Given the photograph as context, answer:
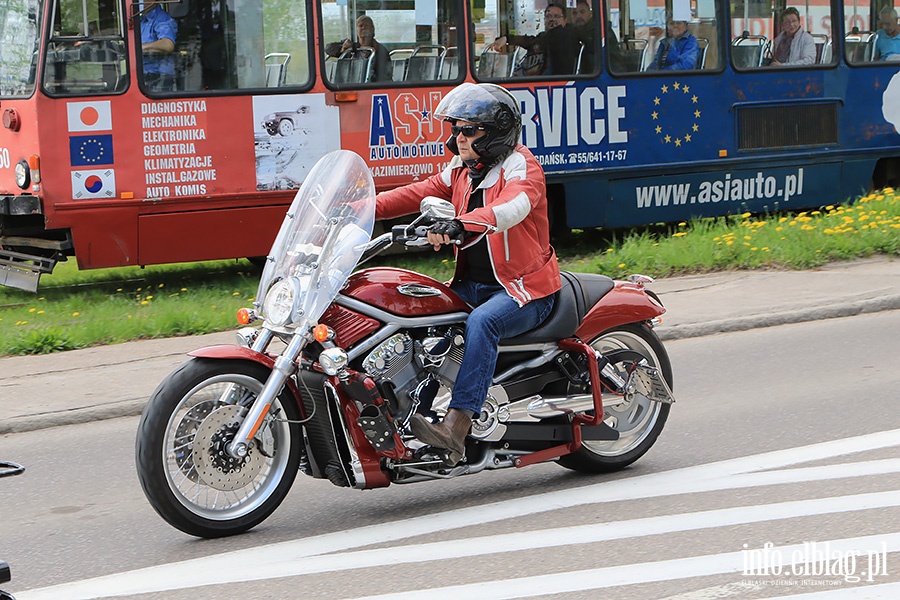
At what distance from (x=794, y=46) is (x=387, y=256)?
5.11m

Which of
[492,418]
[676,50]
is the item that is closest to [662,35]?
[676,50]

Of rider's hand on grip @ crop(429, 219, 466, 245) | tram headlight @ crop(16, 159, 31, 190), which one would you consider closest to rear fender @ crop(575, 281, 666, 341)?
rider's hand on grip @ crop(429, 219, 466, 245)

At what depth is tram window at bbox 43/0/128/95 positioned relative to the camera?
11.0 metres

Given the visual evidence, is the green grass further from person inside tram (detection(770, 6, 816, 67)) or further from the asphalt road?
the asphalt road

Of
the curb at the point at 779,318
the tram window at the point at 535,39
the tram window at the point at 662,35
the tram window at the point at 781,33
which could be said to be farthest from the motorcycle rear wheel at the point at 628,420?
the tram window at the point at 781,33

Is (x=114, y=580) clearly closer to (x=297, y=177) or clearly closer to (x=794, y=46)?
(x=297, y=177)

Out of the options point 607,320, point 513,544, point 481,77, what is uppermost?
point 481,77

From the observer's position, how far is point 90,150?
439 inches

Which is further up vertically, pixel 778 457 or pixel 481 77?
pixel 481 77

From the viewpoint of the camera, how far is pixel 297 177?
11.8 meters

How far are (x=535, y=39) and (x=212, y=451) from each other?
884 cm

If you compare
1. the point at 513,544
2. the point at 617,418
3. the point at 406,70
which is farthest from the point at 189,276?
the point at 513,544

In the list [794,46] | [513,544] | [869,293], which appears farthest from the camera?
[794,46]

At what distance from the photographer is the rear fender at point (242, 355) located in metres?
4.78
